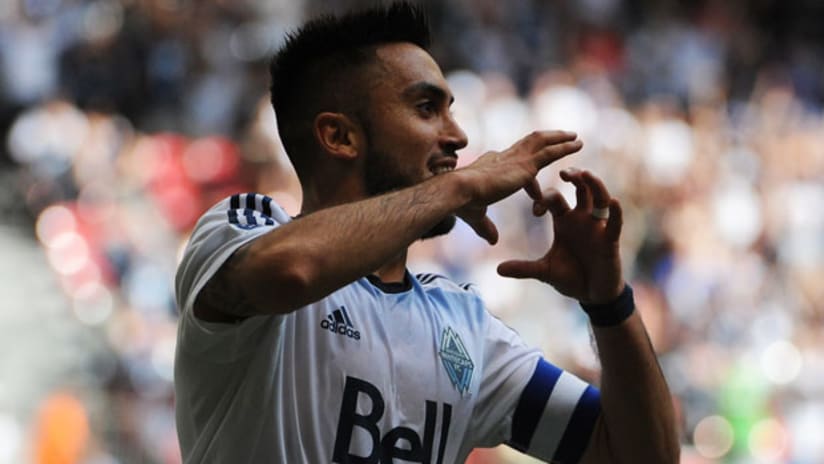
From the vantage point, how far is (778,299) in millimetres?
12664

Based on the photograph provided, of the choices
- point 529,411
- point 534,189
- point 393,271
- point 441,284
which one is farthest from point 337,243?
point 529,411

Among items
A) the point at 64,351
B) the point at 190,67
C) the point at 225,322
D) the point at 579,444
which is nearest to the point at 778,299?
the point at 190,67

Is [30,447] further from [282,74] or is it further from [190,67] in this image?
[282,74]

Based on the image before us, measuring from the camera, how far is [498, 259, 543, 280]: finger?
3.60 m

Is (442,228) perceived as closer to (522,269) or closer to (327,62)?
(522,269)

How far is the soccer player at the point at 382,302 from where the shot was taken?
3059 millimetres

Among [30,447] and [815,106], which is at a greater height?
[815,106]

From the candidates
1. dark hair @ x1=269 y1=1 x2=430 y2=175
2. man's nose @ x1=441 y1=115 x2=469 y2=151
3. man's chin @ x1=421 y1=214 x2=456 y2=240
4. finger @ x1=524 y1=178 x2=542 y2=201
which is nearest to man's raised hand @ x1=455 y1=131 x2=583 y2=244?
finger @ x1=524 y1=178 x2=542 y2=201

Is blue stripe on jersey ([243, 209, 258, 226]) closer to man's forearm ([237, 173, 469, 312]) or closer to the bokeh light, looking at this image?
man's forearm ([237, 173, 469, 312])

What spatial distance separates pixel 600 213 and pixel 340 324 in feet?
2.38

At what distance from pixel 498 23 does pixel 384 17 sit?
10096mm

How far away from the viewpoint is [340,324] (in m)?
3.42

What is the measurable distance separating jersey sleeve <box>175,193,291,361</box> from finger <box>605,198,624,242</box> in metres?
0.86

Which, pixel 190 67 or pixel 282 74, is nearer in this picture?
pixel 282 74
